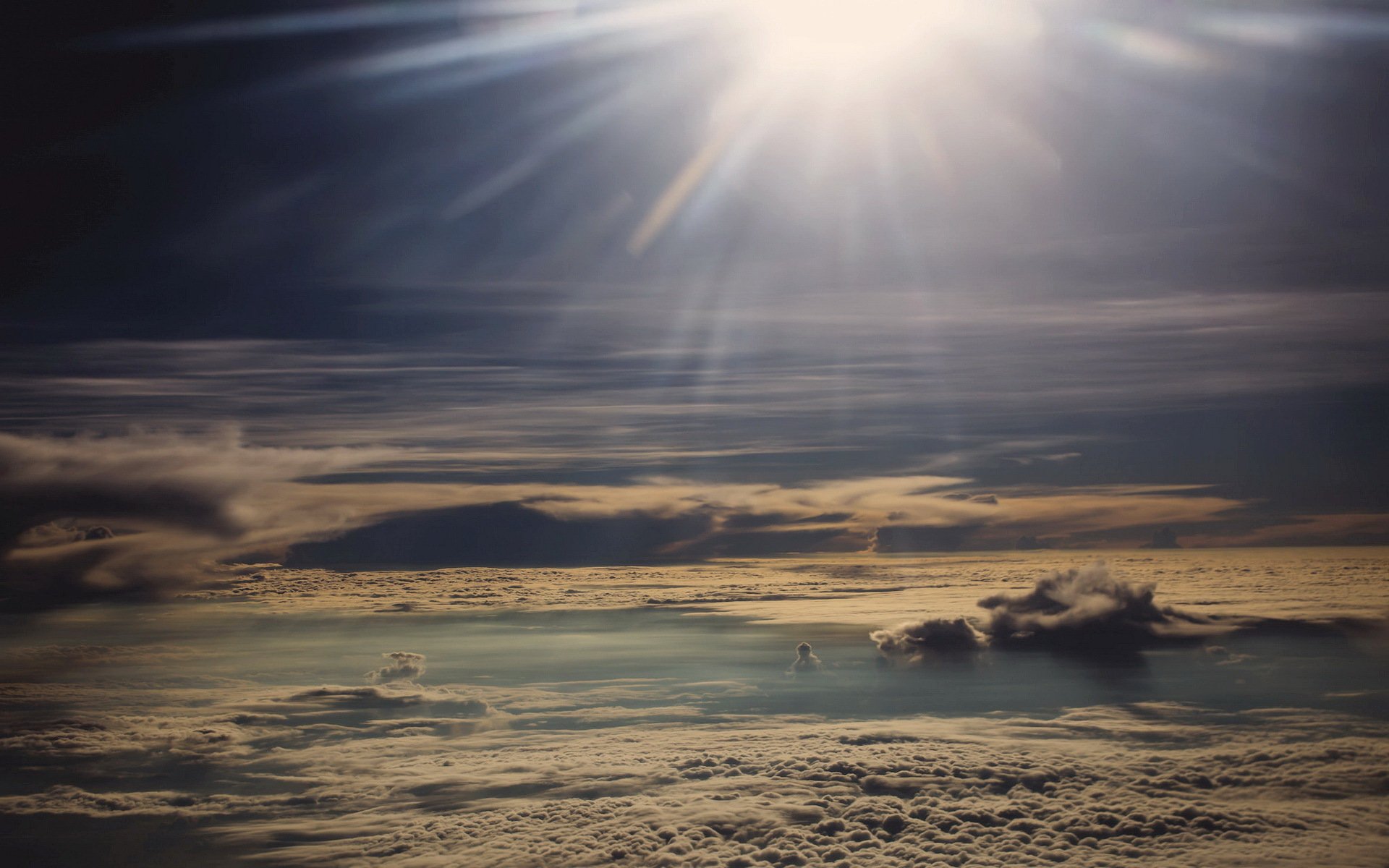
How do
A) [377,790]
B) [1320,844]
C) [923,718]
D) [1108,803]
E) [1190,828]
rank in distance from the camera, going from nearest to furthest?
[1320,844] → [1190,828] → [1108,803] → [377,790] → [923,718]

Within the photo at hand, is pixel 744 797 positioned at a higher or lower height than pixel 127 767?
higher

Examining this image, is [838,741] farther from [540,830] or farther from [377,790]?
[377,790]

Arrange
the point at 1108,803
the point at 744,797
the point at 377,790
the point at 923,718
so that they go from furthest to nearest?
1. the point at 923,718
2. the point at 377,790
3. the point at 744,797
4. the point at 1108,803

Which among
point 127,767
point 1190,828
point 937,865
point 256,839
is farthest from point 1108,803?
point 127,767

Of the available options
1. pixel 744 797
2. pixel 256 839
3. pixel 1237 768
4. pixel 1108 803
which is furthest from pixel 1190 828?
pixel 256 839

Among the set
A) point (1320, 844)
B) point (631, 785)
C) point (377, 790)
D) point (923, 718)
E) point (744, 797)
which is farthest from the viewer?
point (923, 718)

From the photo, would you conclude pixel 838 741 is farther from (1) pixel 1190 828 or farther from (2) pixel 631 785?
(1) pixel 1190 828

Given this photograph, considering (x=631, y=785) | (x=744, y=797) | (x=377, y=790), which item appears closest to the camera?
(x=744, y=797)

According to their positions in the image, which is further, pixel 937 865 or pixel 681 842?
pixel 681 842

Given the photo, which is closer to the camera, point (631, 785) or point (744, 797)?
point (744, 797)
